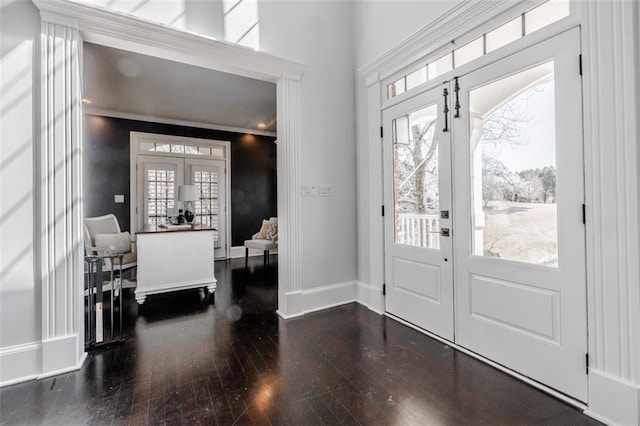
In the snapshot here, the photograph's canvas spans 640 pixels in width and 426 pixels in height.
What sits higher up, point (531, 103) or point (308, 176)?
point (531, 103)

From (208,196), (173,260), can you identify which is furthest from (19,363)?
(208,196)

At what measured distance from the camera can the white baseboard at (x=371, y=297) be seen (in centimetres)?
304

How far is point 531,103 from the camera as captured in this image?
6.07 ft

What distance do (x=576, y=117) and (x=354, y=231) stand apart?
2.16 meters

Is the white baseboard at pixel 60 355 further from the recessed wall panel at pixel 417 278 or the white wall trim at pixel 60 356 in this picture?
the recessed wall panel at pixel 417 278

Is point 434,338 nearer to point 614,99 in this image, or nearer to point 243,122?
point 614,99

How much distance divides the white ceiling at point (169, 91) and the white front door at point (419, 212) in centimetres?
234

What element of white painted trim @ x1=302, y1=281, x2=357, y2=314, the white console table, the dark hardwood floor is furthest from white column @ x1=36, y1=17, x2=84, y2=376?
white painted trim @ x1=302, y1=281, x2=357, y2=314

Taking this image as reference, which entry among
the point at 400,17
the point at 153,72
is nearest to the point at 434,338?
the point at 400,17

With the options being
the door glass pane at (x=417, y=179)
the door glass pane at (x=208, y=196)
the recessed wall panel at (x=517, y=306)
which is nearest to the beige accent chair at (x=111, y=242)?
the door glass pane at (x=208, y=196)

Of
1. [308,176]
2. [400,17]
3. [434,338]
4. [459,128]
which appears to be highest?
[400,17]

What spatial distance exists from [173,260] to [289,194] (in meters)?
1.58

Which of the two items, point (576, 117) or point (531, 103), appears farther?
point (531, 103)

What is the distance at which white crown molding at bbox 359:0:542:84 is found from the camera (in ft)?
6.41
